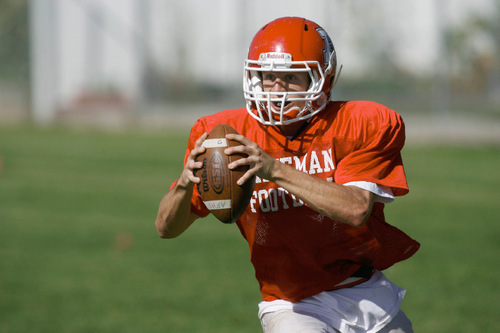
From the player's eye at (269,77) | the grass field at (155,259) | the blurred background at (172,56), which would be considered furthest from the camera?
the blurred background at (172,56)

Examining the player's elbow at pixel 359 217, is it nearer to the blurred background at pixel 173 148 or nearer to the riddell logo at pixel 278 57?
the riddell logo at pixel 278 57

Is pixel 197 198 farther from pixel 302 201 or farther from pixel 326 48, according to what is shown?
pixel 326 48

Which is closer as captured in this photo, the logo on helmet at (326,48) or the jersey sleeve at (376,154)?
the jersey sleeve at (376,154)

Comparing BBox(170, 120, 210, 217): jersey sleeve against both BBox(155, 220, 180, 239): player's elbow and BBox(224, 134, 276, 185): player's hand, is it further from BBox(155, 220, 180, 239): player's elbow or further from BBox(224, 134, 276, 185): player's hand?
BBox(224, 134, 276, 185): player's hand

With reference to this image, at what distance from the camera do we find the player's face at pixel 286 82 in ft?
11.6

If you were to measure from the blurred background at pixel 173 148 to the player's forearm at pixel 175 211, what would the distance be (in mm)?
2649

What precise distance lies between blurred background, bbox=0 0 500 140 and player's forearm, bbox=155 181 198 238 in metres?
19.8

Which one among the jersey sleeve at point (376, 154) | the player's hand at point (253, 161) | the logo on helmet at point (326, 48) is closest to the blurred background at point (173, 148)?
the jersey sleeve at point (376, 154)

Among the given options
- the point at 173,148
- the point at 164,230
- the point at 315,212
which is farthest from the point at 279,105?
the point at 173,148

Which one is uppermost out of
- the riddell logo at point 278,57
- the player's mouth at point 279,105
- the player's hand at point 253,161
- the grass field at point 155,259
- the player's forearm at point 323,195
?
the riddell logo at point 278,57

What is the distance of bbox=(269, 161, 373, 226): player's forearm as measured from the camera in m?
3.08

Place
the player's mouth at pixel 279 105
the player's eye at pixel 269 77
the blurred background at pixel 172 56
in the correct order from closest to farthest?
the player's mouth at pixel 279 105
the player's eye at pixel 269 77
the blurred background at pixel 172 56

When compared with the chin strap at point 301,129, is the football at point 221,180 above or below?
below

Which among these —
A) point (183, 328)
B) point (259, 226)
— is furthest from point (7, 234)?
point (259, 226)
